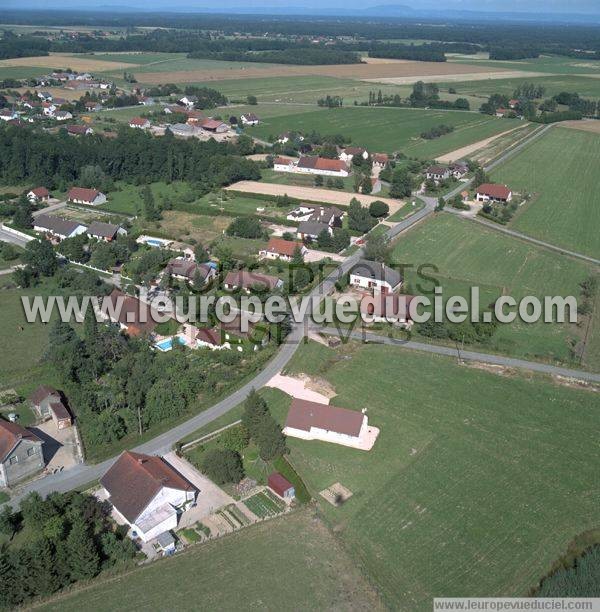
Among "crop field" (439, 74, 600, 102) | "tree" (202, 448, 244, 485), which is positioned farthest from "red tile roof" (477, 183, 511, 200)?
"crop field" (439, 74, 600, 102)

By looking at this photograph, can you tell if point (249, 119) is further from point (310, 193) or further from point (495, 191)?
point (495, 191)

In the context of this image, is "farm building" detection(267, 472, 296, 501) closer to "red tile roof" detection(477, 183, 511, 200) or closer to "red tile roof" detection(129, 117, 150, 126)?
"red tile roof" detection(477, 183, 511, 200)

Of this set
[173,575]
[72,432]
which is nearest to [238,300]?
[72,432]

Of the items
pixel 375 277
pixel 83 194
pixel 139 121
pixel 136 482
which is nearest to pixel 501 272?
pixel 375 277

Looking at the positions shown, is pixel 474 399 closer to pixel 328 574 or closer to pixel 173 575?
pixel 328 574

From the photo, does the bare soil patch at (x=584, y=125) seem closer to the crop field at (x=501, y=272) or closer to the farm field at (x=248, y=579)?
the crop field at (x=501, y=272)
